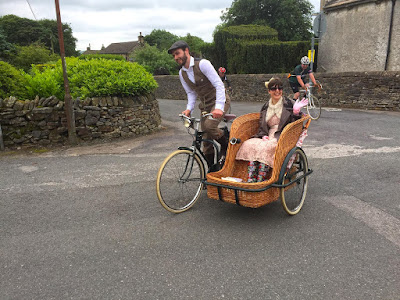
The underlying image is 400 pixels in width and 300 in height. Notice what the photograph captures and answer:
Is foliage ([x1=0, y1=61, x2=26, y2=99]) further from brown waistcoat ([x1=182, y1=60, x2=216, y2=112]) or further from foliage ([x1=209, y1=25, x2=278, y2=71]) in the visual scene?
foliage ([x1=209, y1=25, x2=278, y2=71])

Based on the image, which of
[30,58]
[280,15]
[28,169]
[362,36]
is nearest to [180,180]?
[28,169]

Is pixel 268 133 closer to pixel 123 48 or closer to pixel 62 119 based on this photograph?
pixel 62 119

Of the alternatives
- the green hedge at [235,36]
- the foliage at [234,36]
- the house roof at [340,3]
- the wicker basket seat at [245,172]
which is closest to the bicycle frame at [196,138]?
the wicker basket seat at [245,172]

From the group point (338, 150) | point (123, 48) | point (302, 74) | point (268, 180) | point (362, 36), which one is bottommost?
point (338, 150)

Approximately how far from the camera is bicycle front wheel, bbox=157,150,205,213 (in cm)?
366

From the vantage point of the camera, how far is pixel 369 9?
66.2ft

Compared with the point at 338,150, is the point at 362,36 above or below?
above

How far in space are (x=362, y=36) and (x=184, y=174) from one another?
21.5 meters

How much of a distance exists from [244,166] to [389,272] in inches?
73.7

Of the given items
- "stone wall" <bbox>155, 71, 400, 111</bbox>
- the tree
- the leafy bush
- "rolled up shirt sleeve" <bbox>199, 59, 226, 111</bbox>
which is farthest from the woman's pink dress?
the tree

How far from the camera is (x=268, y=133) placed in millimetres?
4211

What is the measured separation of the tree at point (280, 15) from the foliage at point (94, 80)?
3862cm

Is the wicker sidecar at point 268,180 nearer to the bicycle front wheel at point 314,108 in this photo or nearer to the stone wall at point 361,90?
the bicycle front wheel at point 314,108

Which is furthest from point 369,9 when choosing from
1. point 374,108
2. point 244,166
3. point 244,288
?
point 244,288
